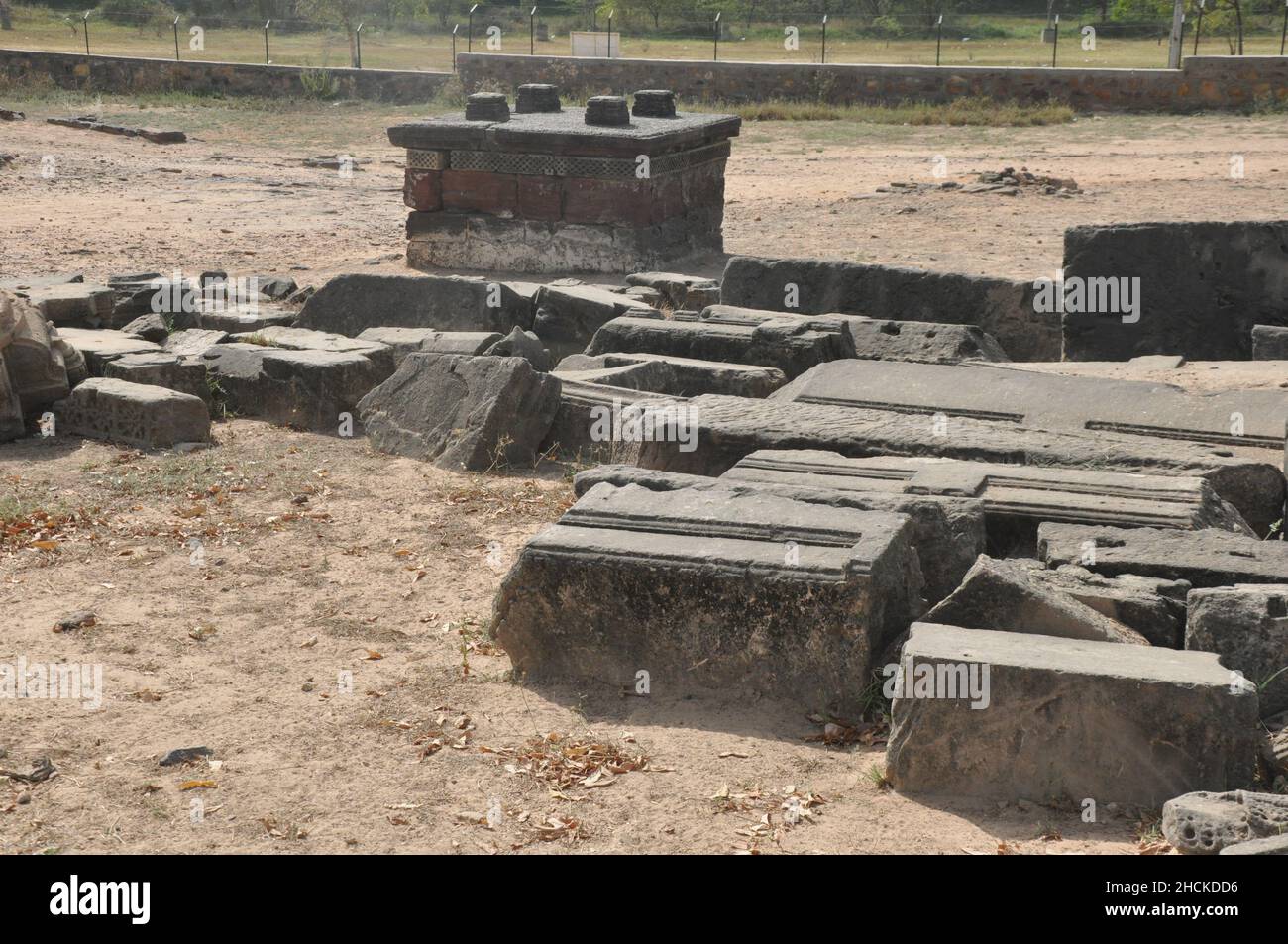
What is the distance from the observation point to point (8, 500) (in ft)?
22.6

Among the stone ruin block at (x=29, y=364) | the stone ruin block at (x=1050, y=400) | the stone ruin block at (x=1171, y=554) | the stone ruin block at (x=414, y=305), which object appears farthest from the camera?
the stone ruin block at (x=414, y=305)

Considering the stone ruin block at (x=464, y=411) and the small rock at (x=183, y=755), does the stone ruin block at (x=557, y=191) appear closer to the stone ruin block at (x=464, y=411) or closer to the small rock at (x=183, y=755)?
the stone ruin block at (x=464, y=411)

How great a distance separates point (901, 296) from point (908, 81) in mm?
17147

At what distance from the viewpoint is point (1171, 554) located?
489 centimetres

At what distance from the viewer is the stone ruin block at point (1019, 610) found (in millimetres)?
4414

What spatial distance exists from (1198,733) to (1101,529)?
1.30 meters

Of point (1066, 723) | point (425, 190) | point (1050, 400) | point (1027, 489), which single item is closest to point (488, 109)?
point (425, 190)

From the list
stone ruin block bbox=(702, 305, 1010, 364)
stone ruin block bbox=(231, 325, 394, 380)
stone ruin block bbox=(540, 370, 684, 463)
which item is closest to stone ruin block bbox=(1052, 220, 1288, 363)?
stone ruin block bbox=(702, 305, 1010, 364)

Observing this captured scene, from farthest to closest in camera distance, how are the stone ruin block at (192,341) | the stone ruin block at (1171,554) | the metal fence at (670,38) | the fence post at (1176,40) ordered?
the metal fence at (670,38)
the fence post at (1176,40)
the stone ruin block at (192,341)
the stone ruin block at (1171,554)

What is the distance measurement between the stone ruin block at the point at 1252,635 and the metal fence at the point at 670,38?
29675 millimetres

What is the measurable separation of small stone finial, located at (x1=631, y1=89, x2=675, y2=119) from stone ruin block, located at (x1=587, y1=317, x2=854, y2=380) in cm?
460

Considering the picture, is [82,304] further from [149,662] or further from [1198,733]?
[1198,733]

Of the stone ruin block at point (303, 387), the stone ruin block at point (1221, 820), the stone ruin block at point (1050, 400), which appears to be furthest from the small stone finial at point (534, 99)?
the stone ruin block at point (1221, 820)

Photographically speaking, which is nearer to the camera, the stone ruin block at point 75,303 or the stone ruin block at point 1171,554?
the stone ruin block at point 1171,554
